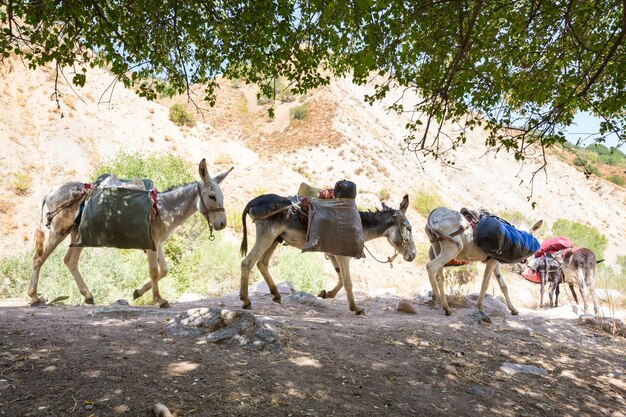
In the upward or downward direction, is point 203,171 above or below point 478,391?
above

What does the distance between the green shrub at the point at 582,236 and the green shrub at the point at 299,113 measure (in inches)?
850

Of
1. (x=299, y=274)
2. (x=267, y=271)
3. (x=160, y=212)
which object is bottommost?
(x=299, y=274)

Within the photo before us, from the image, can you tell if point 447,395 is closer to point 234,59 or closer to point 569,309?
point 234,59

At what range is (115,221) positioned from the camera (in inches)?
235

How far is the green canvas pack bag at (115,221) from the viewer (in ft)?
19.6

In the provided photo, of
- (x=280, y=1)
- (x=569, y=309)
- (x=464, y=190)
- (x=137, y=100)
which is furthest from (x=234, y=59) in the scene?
(x=464, y=190)

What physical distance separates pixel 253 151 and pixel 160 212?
24.7 metres

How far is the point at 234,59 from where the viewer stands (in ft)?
20.0

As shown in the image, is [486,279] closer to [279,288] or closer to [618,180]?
[279,288]

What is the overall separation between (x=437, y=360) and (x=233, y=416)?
269 centimetres

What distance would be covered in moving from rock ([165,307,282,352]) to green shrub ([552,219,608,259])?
28.8 meters

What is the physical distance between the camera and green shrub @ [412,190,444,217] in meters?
27.5

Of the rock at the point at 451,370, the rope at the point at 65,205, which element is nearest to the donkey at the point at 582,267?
the rock at the point at 451,370

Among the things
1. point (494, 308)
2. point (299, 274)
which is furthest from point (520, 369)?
point (299, 274)
